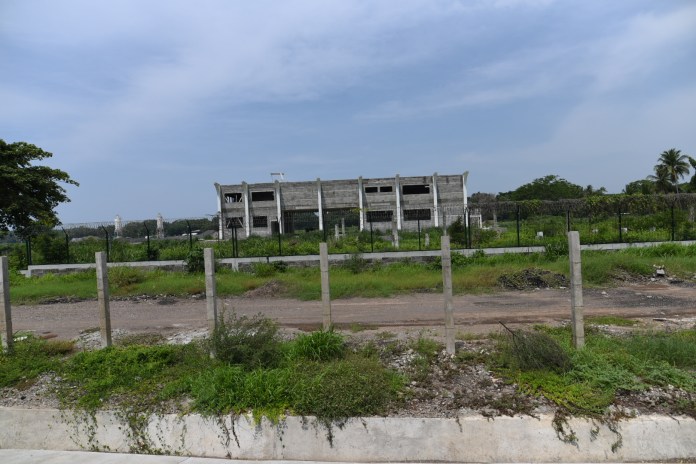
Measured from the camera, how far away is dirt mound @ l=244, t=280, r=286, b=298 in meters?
13.8

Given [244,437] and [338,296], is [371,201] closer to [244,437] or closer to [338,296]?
[338,296]

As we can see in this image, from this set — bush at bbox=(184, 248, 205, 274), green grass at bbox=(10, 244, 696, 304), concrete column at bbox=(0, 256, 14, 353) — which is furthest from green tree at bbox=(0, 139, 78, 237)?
concrete column at bbox=(0, 256, 14, 353)

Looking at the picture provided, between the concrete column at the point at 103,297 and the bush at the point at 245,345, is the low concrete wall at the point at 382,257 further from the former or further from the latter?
the bush at the point at 245,345

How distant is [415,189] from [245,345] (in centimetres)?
5351

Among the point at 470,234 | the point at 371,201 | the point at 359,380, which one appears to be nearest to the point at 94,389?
the point at 359,380

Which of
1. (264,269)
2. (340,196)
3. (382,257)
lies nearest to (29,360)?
(264,269)

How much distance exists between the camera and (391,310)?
10.9 metres

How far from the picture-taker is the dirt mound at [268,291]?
545 inches

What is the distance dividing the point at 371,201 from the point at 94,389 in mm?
50725

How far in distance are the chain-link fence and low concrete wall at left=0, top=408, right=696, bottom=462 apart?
543 inches

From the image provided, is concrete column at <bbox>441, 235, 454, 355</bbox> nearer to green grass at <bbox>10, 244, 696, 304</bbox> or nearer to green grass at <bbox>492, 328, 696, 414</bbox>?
green grass at <bbox>492, 328, 696, 414</bbox>

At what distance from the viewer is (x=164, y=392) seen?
523cm

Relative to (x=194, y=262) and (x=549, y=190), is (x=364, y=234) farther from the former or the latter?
(x=549, y=190)

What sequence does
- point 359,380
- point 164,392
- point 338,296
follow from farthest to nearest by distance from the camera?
point 338,296 → point 164,392 → point 359,380
